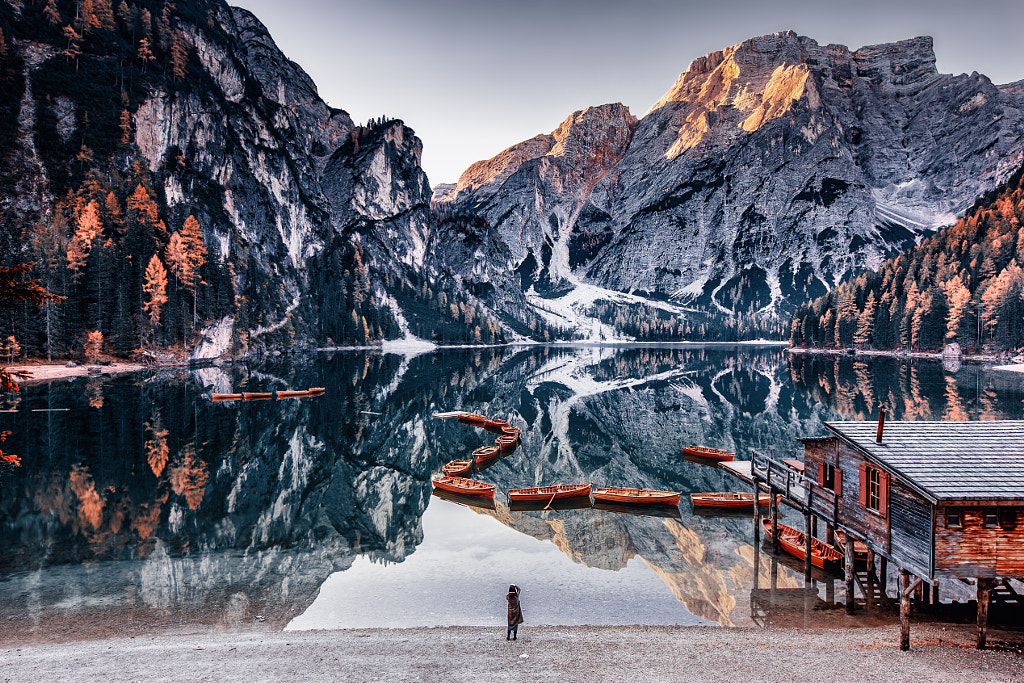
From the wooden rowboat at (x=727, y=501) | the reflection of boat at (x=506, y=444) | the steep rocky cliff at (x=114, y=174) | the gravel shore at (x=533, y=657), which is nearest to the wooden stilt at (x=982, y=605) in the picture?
the gravel shore at (x=533, y=657)

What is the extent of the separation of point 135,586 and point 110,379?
8474 cm

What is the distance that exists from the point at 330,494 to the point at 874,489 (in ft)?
113

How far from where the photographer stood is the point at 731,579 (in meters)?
26.1

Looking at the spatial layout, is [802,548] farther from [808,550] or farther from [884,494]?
[884,494]

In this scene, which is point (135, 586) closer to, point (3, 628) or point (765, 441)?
point (3, 628)

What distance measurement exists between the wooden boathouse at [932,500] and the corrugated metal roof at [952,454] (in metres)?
0.03

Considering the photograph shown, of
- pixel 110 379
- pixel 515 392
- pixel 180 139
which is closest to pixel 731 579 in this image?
pixel 515 392

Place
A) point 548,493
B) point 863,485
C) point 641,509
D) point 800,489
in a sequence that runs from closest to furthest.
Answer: point 863,485, point 800,489, point 641,509, point 548,493

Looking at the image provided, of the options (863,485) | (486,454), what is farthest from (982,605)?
(486,454)

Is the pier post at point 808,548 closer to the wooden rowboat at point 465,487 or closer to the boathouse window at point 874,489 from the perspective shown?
the boathouse window at point 874,489

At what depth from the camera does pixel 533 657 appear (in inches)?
703

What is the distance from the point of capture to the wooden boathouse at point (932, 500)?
1741 cm

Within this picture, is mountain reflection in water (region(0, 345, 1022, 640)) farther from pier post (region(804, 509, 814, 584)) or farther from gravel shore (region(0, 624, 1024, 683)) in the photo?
gravel shore (region(0, 624, 1024, 683))

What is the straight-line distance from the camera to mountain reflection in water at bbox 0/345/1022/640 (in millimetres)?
24391
